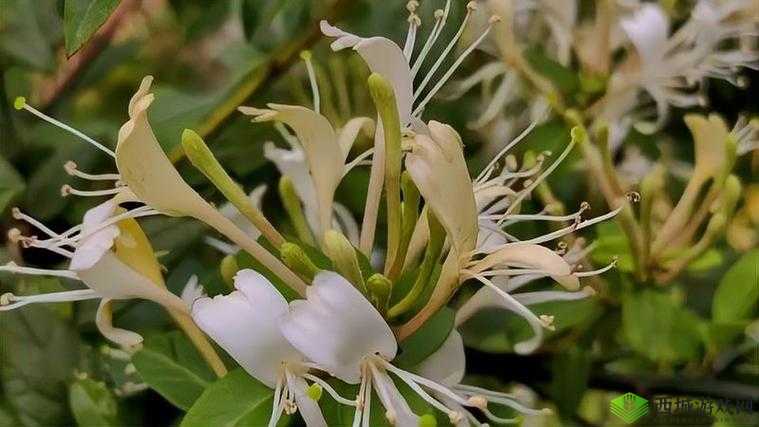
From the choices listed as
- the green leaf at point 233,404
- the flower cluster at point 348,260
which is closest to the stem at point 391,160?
the flower cluster at point 348,260

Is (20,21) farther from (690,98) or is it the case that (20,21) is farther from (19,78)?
(690,98)

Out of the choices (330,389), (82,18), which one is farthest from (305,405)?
(82,18)

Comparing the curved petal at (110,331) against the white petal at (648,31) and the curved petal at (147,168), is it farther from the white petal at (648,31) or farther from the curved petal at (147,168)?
the white petal at (648,31)

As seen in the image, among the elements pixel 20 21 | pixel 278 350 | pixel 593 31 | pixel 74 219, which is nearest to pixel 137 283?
pixel 278 350

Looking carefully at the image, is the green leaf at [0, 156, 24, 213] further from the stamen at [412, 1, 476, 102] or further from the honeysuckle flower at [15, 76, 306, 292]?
the stamen at [412, 1, 476, 102]

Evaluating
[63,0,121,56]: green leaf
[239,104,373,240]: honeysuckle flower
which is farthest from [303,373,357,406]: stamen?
[63,0,121,56]: green leaf

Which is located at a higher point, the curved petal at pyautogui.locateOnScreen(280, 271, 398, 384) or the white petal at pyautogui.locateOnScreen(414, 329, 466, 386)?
the curved petal at pyautogui.locateOnScreen(280, 271, 398, 384)

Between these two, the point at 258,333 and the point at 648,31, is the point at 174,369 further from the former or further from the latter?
the point at 648,31
